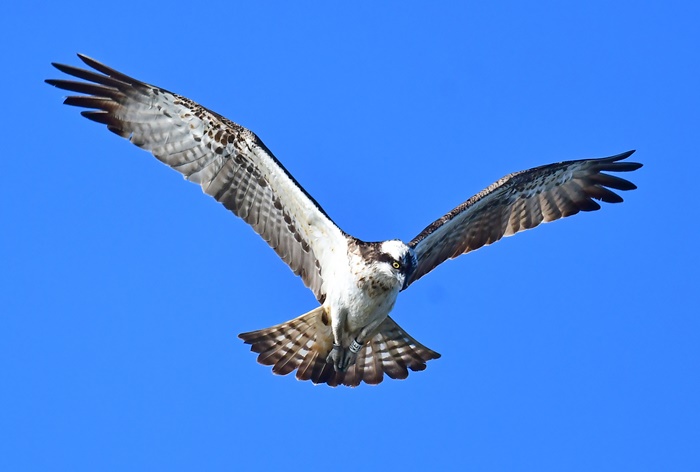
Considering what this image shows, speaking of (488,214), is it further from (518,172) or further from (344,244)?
(344,244)

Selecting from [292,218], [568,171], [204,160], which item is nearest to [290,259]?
[292,218]

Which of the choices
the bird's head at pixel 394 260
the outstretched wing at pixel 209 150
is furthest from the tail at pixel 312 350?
the bird's head at pixel 394 260

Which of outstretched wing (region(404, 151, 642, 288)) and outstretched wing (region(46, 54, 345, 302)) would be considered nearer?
outstretched wing (region(46, 54, 345, 302))

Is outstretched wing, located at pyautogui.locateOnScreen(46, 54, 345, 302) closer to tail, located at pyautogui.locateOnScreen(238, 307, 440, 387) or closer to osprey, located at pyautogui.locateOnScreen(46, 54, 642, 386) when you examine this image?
osprey, located at pyautogui.locateOnScreen(46, 54, 642, 386)

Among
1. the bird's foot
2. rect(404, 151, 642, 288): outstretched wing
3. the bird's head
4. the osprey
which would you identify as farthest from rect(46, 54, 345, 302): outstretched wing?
rect(404, 151, 642, 288): outstretched wing

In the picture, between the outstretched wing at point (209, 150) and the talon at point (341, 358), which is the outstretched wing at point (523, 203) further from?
the outstretched wing at point (209, 150)

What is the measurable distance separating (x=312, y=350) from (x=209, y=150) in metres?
2.46

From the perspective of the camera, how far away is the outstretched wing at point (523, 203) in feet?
42.1

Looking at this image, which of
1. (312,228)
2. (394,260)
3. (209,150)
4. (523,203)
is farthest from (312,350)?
(523,203)

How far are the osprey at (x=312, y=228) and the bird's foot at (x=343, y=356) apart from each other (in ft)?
0.04

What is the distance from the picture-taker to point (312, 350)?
12625 mm

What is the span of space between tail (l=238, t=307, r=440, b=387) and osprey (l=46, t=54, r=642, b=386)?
11mm

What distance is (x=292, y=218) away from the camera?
12.2m

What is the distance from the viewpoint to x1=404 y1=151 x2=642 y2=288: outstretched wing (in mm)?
12844
